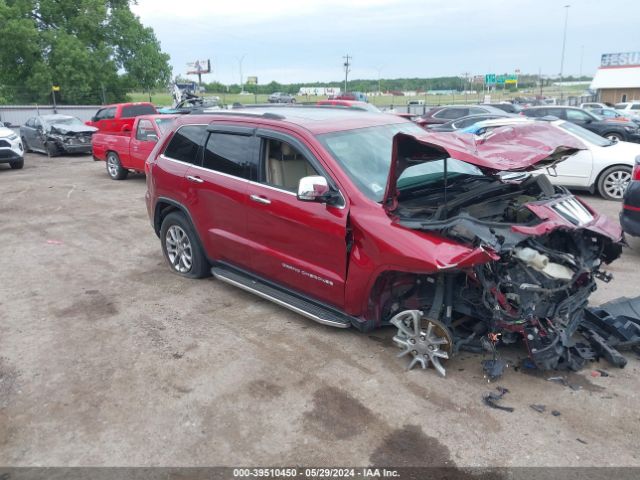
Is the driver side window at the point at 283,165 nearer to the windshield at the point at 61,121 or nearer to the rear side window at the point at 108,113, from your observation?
the windshield at the point at 61,121

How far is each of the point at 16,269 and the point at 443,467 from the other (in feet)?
19.3

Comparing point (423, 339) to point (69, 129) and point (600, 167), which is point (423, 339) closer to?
point (600, 167)

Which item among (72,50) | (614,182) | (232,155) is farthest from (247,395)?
(72,50)

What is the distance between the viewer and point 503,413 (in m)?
3.48

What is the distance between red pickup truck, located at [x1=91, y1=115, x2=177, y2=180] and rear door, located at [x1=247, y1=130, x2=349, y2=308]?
295 inches

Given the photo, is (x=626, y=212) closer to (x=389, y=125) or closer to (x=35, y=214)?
(x=389, y=125)

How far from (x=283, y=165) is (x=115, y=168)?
1034 cm

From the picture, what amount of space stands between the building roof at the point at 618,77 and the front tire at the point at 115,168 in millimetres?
56900

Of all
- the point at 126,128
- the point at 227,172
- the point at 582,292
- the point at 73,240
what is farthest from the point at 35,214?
the point at 582,292

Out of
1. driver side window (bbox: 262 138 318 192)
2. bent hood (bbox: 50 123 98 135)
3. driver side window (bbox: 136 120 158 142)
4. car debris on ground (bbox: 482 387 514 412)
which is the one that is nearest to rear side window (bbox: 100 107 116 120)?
bent hood (bbox: 50 123 98 135)

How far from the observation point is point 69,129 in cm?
1852

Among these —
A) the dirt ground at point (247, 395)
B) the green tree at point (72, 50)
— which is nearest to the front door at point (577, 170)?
the dirt ground at point (247, 395)

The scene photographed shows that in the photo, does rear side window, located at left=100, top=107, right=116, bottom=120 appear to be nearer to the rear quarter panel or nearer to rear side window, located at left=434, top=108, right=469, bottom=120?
the rear quarter panel

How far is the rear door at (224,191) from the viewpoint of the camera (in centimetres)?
495
